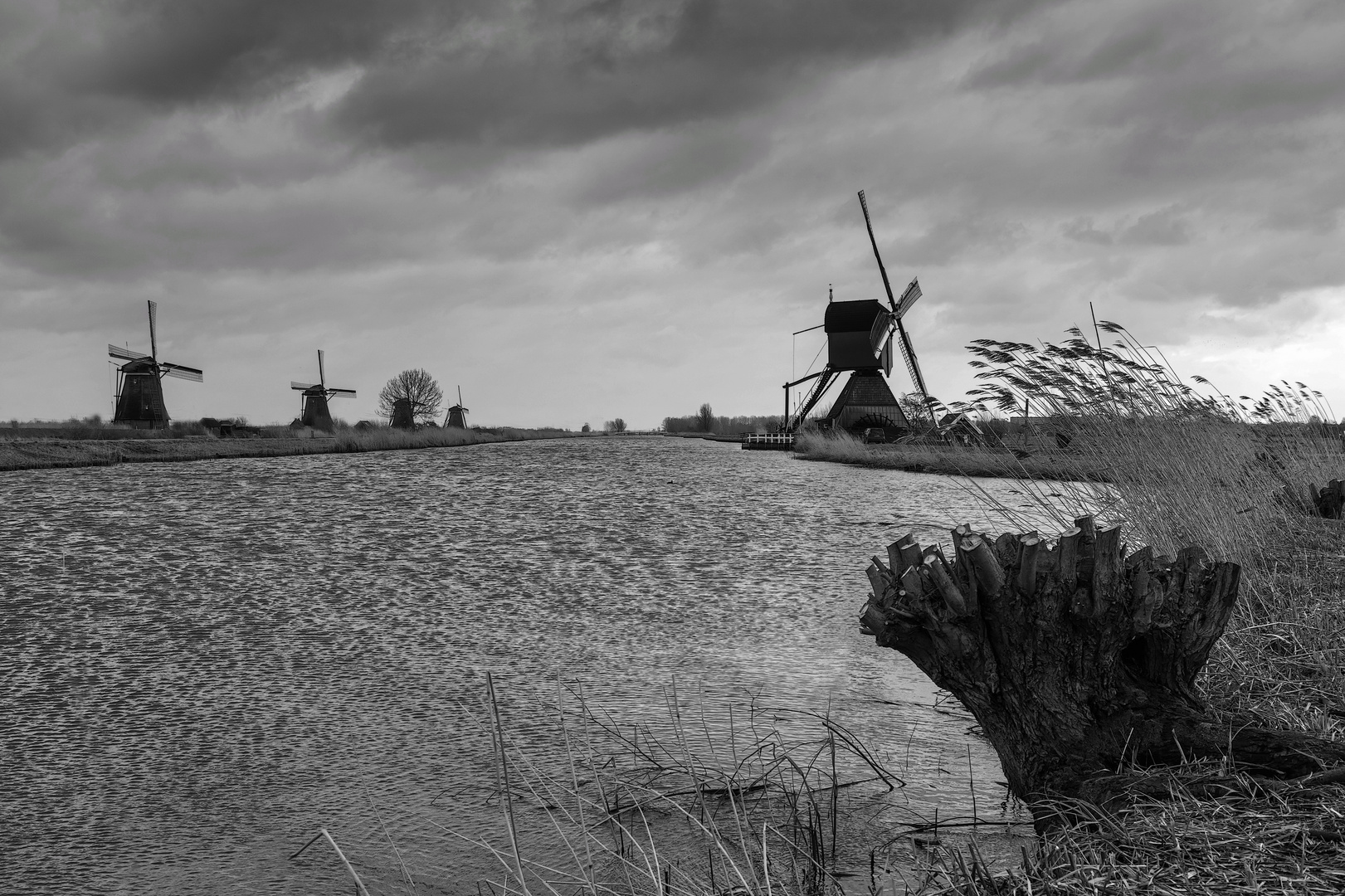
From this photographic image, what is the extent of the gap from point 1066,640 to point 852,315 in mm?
33172

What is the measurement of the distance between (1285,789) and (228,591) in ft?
19.3

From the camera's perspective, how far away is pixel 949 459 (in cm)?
1232

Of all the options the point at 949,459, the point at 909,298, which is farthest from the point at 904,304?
the point at 949,459

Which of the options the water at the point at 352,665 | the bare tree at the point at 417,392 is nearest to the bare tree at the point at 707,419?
the bare tree at the point at 417,392

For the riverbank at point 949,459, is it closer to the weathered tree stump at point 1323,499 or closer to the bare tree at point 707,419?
the weathered tree stump at point 1323,499

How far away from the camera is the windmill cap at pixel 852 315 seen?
34344mm

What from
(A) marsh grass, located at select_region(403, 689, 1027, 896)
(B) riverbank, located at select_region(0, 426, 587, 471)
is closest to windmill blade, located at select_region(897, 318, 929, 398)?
(B) riverbank, located at select_region(0, 426, 587, 471)

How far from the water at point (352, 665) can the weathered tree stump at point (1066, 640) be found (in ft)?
1.40

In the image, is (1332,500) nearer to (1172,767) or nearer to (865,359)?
(1172,767)

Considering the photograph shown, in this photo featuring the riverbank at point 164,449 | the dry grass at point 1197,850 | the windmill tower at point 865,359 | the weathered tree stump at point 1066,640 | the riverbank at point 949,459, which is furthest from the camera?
the windmill tower at point 865,359

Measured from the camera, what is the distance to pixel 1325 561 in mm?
4773

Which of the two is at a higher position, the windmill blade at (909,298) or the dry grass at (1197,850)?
the windmill blade at (909,298)

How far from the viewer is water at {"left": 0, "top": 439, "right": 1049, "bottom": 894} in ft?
8.30

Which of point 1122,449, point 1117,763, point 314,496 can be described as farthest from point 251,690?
point 314,496
